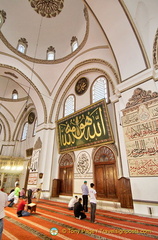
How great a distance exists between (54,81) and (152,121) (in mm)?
6621

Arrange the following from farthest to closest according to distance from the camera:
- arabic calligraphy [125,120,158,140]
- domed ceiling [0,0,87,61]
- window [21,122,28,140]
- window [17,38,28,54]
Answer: window [21,122,28,140] < window [17,38,28,54] < domed ceiling [0,0,87,61] < arabic calligraphy [125,120,158,140]

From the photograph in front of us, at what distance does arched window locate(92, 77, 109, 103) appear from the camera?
20.5ft

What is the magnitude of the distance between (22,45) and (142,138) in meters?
8.50

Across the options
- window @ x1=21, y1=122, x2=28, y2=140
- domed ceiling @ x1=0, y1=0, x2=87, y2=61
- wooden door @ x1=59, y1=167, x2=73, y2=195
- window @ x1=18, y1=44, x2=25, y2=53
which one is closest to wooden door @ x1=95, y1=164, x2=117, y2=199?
wooden door @ x1=59, y1=167, x2=73, y2=195

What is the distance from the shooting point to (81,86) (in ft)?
24.4

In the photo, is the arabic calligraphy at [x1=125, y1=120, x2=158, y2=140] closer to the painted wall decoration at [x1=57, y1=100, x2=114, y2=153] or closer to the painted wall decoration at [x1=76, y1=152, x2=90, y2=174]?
the painted wall decoration at [x1=57, y1=100, x2=114, y2=153]

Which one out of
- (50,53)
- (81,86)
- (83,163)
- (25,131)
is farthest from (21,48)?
(83,163)

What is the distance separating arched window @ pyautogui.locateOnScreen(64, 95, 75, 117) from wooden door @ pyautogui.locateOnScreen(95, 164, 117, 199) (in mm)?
3532

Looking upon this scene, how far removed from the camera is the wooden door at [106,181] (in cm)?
491

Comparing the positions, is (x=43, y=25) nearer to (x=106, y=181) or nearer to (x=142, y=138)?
(x=142, y=138)

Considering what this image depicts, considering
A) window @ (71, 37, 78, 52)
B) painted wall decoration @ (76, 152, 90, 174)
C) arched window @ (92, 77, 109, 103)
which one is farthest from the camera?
window @ (71, 37, 78, 52)

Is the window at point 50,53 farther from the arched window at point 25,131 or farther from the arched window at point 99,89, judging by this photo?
the arched window at point 25,131

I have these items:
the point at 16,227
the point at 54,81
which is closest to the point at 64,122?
the point at 54,81

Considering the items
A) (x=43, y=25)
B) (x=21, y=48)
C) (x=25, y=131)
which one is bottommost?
(x=25, y=131)
